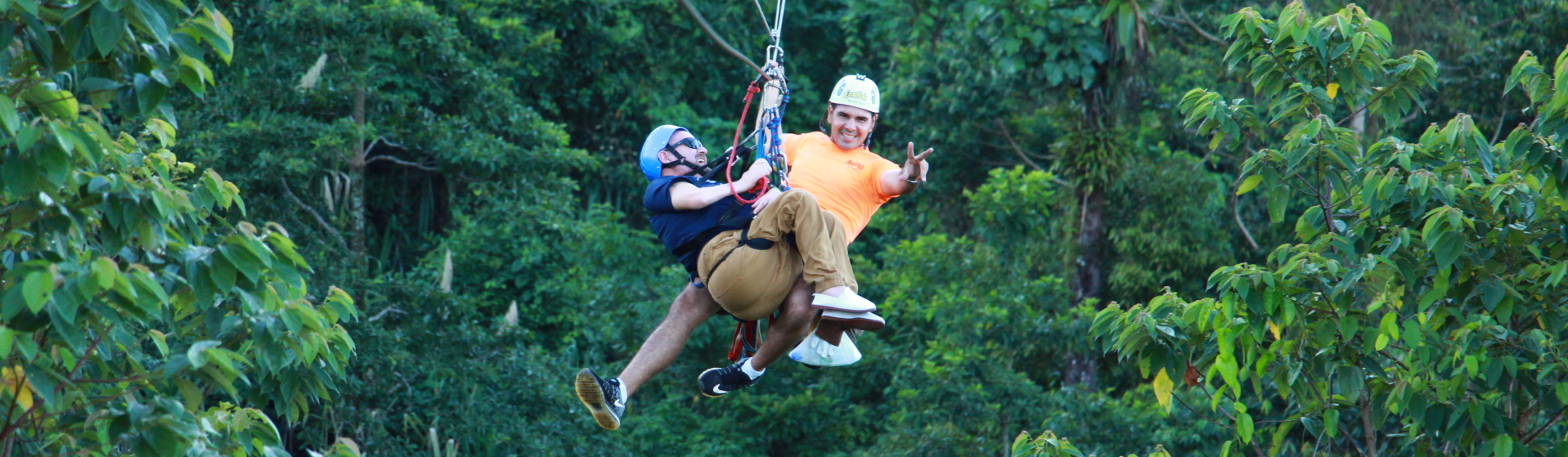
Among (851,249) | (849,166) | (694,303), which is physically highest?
(849,166)

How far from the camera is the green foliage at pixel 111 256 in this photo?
12.2 ft

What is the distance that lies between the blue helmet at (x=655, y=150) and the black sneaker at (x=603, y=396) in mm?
619

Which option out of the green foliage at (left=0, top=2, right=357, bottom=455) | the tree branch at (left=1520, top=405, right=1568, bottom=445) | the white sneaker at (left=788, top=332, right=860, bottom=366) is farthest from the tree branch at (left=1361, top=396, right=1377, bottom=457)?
the green foliage at (left=0, top=2, right=357, bottom=455)

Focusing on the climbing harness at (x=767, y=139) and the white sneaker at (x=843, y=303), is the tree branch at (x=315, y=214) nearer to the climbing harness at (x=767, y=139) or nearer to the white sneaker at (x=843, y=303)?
the climbing harness at (x=767, y=139)

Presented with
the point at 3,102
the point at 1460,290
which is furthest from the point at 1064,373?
the point at 3,102

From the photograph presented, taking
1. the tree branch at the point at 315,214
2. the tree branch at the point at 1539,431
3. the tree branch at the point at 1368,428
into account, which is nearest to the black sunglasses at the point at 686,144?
the tree branch at the point at 1368,428

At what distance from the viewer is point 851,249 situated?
47.1ft

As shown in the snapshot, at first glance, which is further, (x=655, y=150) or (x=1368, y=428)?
(x=1368, y=428)

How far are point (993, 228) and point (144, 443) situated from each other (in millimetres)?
8381

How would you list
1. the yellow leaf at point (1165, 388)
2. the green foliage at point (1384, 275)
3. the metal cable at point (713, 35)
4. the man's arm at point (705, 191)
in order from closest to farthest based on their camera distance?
the man's arm at point (705, 191)
the metal cable at point (713, 35)
the green foliage at point (1384, 275)
the yellow leaf at point (1165, 388)

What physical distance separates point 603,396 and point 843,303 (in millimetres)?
780

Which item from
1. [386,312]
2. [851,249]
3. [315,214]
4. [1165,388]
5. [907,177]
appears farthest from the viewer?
[851,249]

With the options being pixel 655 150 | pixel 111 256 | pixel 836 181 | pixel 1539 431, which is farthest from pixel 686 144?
pixel 1539 431

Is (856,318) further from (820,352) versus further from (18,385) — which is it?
(18,385)
